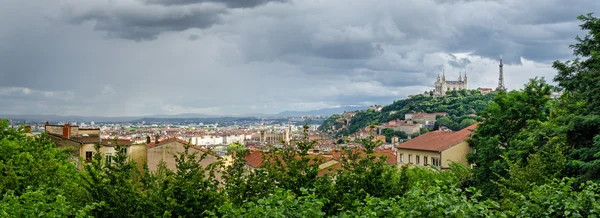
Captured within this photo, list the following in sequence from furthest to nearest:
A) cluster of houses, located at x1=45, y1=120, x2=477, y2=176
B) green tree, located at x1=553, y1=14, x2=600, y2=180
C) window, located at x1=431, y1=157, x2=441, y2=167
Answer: window, located at x1=431, y1=157, x2=441, y2=167 → cluster of houses, located at x1=45, y1=120, x2=477, y2=176 → green tree, located at x1=553, y1=14, x2=600, y2=180

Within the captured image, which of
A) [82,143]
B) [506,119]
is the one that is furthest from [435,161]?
[82,143]

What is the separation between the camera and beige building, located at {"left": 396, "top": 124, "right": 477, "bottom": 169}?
5028cm

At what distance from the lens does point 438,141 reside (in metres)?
53.9

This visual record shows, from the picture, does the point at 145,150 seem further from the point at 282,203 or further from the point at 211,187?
the point at 282,203

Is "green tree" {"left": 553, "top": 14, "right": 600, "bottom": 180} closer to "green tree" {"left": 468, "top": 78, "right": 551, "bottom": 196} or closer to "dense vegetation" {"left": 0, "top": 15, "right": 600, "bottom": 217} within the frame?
"dense vegetation" {"left": 0, "top": 15, "right": 600, "bottom": 217}

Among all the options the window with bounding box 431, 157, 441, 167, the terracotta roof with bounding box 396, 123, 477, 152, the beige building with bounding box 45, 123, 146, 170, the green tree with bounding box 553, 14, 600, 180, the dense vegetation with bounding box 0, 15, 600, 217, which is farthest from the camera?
the window with bounding box 431, 157, 441, 167

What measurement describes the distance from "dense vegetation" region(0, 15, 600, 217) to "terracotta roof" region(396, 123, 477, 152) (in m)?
26.8

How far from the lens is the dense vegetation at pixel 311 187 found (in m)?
9.73

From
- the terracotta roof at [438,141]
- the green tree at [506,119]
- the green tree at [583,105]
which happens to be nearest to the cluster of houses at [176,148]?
the terracotta roof at [438,141]

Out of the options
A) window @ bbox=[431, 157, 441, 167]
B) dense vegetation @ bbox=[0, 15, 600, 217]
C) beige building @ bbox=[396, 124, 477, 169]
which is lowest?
window @ bbox=[431, 157, 441, 167]

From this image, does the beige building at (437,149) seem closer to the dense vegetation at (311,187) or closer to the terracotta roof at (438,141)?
the terracotta roof at (438,141)

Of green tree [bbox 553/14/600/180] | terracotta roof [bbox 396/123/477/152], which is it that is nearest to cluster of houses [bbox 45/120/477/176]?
terracotta roof [bbox 396/123/477/152]

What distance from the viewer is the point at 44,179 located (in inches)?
606

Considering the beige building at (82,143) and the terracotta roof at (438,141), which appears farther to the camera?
the terracotta roof at (438,141)
